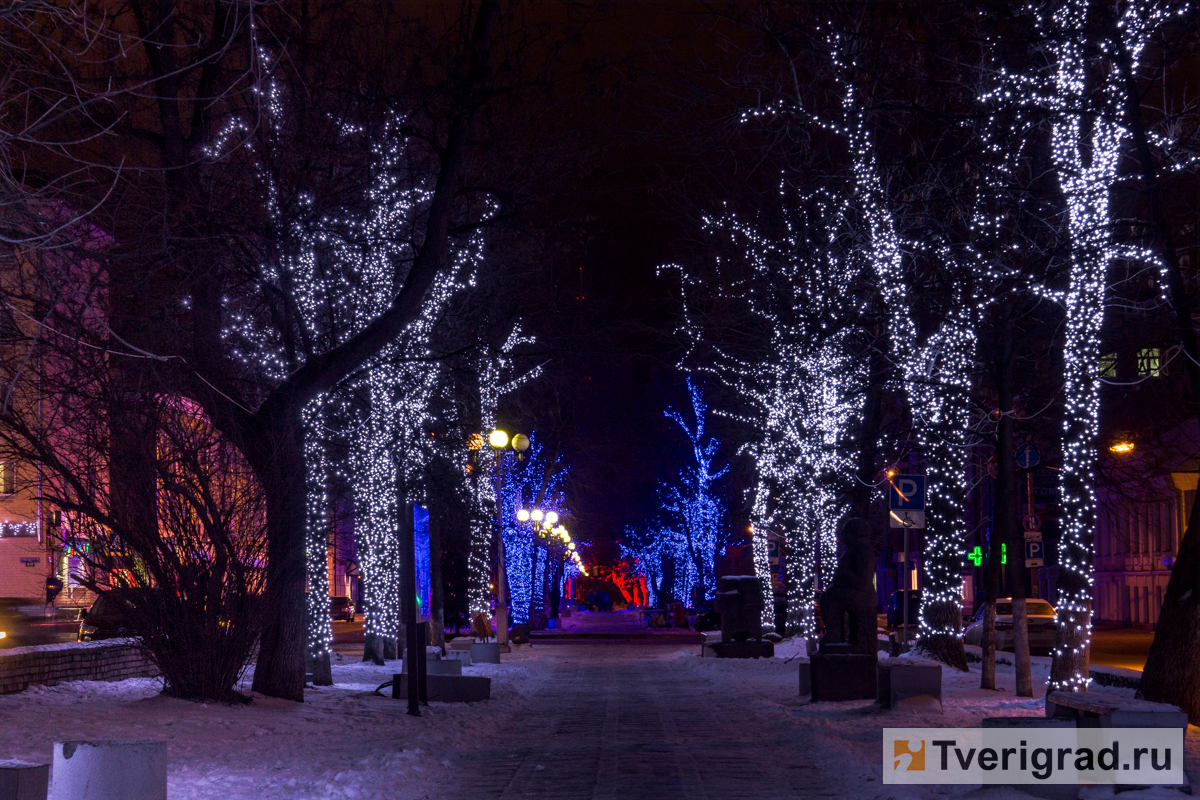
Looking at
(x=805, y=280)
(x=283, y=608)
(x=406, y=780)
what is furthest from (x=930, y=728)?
(x=805, y=280)

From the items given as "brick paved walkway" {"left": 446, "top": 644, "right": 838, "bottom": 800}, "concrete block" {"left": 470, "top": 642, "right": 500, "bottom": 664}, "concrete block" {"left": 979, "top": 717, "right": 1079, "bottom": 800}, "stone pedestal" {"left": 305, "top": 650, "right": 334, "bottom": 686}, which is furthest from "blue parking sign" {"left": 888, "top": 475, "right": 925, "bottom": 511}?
"concrete block" {"left": 470, "top": 642, "right": 500, "bottom": 664}

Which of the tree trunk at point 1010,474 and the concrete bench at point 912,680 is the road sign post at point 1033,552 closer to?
the tree trunk at point 1010,474

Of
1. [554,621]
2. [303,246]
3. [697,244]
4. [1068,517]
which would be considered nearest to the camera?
[1068,517]

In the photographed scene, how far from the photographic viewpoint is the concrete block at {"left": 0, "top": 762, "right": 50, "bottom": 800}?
21.3 ft

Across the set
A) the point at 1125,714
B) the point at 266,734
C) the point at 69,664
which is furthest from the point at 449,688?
the point at 1125,714

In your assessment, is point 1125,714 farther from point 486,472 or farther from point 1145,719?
point 486,472

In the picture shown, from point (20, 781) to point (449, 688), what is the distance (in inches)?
483

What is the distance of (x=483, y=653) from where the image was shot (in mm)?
27719

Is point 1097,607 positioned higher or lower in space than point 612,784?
lower

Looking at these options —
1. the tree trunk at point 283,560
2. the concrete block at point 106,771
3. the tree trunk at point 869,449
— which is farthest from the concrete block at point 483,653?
the concrete block at point 106,771

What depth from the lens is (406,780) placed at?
1105cm

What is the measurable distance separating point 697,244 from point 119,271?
20099 mm

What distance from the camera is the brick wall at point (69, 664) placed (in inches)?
589

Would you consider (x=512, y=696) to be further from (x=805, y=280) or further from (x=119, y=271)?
(x=805, y=280)
